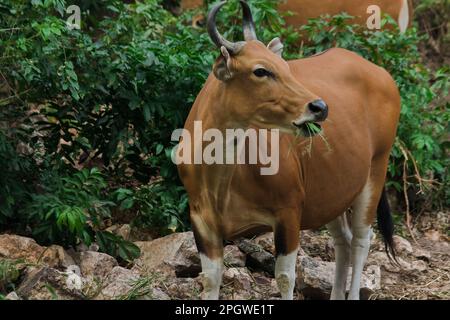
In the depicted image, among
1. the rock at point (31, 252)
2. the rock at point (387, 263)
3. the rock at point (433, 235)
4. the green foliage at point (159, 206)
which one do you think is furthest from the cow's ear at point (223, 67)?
the rock at point (433, 235)

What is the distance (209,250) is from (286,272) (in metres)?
0.47

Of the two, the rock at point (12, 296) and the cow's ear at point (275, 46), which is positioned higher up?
the cow's ear at point (275, 46)

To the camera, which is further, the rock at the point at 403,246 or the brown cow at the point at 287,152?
the rock at the point at 403,246

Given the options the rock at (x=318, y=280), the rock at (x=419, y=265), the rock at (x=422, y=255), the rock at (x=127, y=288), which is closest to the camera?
the rock at (x=127, y=288)

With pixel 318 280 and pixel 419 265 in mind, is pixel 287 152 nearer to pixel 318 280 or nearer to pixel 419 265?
pixel 318 280

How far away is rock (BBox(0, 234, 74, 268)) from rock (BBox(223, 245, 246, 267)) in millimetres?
1141

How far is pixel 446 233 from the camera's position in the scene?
29.6ft

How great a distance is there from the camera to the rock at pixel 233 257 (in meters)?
7.09

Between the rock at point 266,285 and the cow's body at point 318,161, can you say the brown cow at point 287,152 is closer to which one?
the cow's body at point 318,161

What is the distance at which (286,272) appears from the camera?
571cm

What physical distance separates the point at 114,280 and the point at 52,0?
2.00m

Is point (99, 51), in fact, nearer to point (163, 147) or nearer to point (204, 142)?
point (163, 147)

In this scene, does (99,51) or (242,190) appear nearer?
(242,190)

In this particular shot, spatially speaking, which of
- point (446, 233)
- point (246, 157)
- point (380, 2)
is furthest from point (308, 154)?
point (380, 2)
